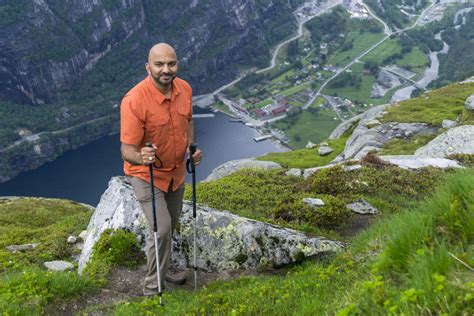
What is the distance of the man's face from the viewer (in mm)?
6642

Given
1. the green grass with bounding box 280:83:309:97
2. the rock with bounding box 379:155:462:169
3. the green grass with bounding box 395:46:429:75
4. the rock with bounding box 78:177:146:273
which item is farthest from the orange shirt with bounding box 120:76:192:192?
the green grass with bounding box 395:46:429:75

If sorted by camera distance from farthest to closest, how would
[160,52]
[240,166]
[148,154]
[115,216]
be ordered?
[240,166], [115,216], [160,52], [148,154]

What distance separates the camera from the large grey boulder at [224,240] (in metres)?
9.02

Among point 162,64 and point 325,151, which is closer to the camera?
point 162,64

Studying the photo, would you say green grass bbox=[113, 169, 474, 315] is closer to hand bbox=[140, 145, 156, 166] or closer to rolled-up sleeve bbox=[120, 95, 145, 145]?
hand bbox=[140, 145, 156, 166]

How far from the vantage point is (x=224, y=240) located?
368 inches

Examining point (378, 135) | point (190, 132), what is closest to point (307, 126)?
point (378, 135)

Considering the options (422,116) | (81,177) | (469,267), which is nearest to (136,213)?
(469,267)

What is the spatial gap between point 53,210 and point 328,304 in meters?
18.0

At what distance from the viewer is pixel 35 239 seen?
13.0 metres

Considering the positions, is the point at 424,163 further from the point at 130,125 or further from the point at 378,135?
the point at 378,135

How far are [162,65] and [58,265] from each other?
620cm

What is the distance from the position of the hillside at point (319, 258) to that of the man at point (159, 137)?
1.28m

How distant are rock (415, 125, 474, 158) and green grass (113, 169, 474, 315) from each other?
13.8 m
